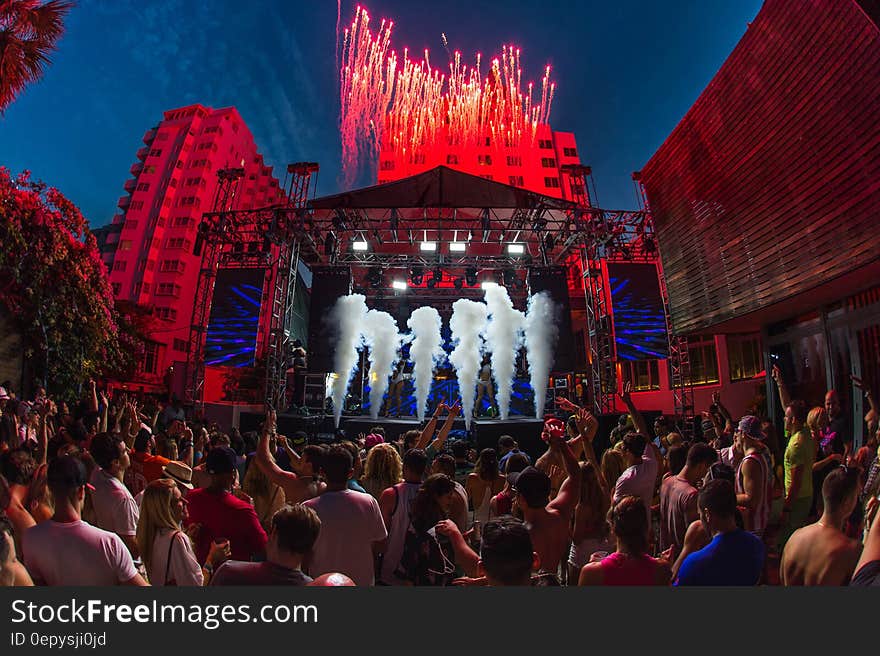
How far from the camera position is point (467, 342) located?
20609mm

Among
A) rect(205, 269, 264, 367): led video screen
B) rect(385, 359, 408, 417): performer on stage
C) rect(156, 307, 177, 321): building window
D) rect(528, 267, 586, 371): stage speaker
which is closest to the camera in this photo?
rect(205, 269, 264, 367): led video screen

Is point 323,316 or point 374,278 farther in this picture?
point 374,278

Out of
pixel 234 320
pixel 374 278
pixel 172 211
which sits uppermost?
pixel 172 211

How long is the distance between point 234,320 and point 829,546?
60.4ft

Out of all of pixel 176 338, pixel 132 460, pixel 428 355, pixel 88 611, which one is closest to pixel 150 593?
pixel 88 611

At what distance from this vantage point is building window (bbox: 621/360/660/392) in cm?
2839

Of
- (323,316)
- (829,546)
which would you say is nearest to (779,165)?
(829,546)

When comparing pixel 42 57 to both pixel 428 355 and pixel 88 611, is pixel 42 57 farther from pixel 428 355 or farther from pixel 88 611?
pixel 428 355

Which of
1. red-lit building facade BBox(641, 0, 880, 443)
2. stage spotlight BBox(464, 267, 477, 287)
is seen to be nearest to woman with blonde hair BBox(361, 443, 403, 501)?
red-lit building facade BBox(641, 0, 880, 443)

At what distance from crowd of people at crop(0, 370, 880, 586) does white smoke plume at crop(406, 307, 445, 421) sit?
15860mm

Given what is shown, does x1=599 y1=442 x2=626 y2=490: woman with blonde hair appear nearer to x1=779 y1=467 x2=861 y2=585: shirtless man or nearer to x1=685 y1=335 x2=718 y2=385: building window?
x1=779 y1=467 x2=861 y2=585: shirtless man

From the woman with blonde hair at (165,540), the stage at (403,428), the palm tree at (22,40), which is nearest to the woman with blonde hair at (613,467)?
the woman with blonde hair at (165,540)

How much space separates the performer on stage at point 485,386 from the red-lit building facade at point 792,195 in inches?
266

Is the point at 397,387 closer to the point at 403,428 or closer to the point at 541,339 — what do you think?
the point at 403,428
